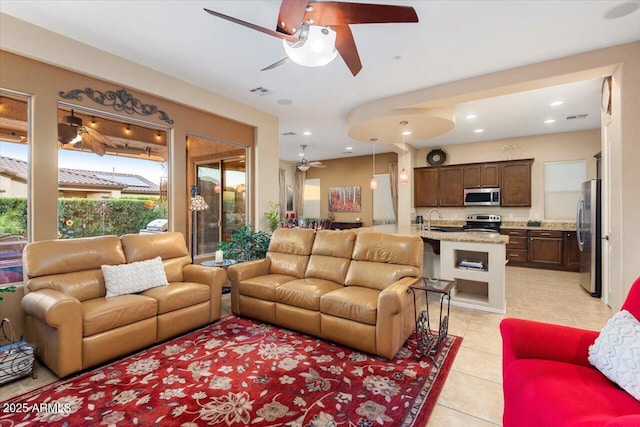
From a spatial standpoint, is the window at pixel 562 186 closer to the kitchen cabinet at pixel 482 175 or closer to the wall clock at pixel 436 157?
the kitchen cabinet at pixel 482 175

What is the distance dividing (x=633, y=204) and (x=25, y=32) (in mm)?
6218

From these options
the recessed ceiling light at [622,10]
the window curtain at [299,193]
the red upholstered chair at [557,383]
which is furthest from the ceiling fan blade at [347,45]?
the window curtain at [299,193]

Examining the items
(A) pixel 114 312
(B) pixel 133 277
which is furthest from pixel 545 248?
(A) pixel 114 312

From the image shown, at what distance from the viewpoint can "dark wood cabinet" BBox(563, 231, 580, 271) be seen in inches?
237

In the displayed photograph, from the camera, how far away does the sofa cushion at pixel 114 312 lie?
2.38 metres

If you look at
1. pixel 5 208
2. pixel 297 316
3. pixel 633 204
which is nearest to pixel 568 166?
pixel 633 204

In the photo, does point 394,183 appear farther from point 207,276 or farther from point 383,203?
point 207,276

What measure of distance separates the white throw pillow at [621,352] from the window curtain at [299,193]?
9120 mm

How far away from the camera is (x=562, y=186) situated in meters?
6.50

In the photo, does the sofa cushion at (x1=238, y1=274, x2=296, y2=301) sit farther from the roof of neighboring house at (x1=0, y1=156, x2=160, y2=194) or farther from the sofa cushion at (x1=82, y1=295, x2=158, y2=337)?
the roof of neighboring house at (x1=0, y1=156, x2=160, y2=194)

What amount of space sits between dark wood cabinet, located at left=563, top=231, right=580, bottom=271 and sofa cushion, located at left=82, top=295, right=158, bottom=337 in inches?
292

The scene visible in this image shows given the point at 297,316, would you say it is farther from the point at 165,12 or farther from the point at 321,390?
the point at 165,12

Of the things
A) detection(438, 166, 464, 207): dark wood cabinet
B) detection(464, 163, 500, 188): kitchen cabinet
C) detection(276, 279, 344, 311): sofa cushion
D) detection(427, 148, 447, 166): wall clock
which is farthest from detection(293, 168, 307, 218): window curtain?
detection(276, 279, 344, 311): sofa cushion

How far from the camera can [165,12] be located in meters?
2.64
